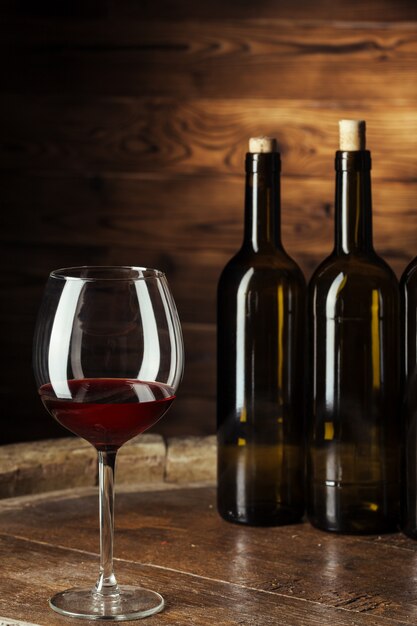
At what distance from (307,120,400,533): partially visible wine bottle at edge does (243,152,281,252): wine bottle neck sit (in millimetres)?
67

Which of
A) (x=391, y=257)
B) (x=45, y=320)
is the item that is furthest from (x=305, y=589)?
(x=391, y=257)

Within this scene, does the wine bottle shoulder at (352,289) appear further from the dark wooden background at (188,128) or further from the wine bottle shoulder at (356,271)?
the dark wooden background at (188,128)

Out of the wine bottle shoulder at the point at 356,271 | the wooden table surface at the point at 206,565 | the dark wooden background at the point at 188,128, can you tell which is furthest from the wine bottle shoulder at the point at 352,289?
the dark wooden background at the point at 188,128

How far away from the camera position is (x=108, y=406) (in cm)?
78

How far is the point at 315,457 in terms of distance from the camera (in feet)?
3.41

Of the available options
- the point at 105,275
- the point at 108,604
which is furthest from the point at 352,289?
the point at 108,604

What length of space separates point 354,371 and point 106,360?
1.04 ft

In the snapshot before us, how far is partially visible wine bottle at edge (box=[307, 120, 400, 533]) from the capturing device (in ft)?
3.34

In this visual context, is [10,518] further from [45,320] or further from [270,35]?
[270,35]

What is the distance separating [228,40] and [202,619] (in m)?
1.93

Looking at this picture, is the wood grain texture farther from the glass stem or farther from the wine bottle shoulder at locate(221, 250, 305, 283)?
the glass stem

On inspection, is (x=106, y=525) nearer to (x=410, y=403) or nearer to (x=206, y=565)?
(x=206, y=565)

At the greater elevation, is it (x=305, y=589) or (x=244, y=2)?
(x=244, y=2)

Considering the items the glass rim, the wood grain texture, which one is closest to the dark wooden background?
the wood grain texture
